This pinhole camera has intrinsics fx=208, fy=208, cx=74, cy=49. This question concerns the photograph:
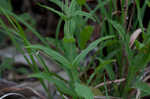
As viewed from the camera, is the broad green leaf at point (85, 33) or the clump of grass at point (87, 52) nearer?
the clump of grass at point (87, 52)

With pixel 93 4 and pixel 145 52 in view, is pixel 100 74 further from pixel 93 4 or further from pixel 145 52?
pixel 93 4

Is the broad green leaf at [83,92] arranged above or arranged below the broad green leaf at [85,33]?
below

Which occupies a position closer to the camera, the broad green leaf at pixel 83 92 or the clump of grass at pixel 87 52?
the broad green leaf at pixel 83 92

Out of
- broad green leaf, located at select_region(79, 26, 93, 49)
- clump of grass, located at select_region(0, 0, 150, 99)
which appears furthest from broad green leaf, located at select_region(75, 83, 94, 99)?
broad green leaf, located at select_region(79, 26, 93, 49)

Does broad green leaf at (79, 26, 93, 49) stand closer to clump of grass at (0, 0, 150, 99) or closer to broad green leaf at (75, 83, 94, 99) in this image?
clump of grass at (0, 0, 150, 99)

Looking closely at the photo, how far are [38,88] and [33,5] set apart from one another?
1.18 metres

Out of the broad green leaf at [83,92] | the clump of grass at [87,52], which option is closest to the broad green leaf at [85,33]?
the clump of grass at [87,52]

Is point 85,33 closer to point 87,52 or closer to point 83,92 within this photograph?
point 87,52

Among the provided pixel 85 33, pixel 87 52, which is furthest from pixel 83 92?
pixel 85 33

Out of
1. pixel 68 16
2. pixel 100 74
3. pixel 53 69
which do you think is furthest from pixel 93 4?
pixel 68 16

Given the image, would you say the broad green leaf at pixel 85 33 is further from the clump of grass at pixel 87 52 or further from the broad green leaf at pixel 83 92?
the broad green leaf at pixel 83 92

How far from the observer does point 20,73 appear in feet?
5.48

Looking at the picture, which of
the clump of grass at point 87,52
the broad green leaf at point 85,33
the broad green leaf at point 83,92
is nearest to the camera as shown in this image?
the broad green leaf at point 83,92

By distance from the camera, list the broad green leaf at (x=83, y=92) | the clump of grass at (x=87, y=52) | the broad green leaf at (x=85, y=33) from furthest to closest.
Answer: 1. the broad green leaf at (x=85, y=33)
2. the clump of grass at (x=87, y=52)
3. the broad green leaf at (x=83, y=92)
